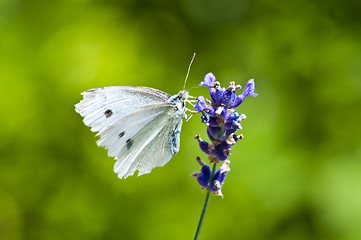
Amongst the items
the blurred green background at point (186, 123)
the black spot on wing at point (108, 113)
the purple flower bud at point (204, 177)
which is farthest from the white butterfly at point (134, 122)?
the blurred green background at point (186, 123)

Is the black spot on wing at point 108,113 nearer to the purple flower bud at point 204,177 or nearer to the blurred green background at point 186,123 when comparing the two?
the purple flower bud at point 204,177

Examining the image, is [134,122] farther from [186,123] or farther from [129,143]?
[186,123]

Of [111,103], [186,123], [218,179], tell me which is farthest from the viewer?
[186,123]

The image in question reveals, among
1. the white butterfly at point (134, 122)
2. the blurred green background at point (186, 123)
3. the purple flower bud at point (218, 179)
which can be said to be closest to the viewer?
the purple flower bud at point (218, 179)

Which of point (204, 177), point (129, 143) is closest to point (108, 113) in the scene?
point (129, 143)

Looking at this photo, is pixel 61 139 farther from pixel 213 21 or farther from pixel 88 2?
pixel 213 21

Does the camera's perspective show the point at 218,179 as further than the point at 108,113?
No
